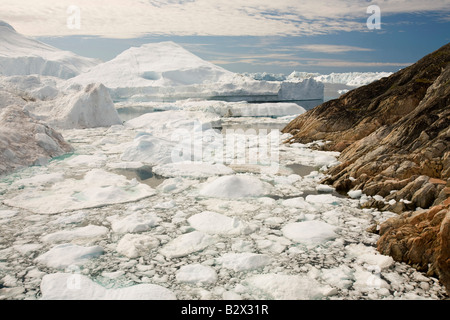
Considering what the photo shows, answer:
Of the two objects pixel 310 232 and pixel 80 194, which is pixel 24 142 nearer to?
pixel 80 194

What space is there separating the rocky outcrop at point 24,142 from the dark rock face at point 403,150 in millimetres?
7333

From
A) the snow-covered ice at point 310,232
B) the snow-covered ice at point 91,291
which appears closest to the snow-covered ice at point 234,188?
the snow-covered ice at point 310,232

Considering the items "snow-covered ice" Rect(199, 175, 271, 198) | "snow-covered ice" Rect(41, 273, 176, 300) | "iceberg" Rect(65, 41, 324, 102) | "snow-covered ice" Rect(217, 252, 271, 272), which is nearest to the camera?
"snow-covered ice" Rect(41, 273, 176, 300)

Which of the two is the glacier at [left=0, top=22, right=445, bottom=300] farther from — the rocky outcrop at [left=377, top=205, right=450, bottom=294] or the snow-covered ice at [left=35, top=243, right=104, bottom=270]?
the rocky outcrop at [left=377, top=205, right=450, bottom=294]

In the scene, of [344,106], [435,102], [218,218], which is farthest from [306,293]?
[344,106]

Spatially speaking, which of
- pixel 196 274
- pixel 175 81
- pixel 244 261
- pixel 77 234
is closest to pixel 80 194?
pixel 77 234

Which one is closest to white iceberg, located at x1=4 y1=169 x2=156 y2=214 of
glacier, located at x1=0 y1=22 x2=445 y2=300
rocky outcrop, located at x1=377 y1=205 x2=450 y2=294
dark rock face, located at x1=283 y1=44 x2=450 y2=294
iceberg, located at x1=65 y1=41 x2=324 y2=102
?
glacier, located at x1=0 y1=22 x2=445 y2=300

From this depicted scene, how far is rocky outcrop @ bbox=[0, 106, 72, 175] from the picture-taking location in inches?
336

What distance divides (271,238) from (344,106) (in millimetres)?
9311

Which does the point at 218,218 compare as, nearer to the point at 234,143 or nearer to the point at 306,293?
the point at 306,293

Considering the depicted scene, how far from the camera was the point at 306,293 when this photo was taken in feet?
11.4

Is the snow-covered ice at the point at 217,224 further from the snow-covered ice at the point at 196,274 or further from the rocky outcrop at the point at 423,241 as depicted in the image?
the rocky outcrop at the point at 423,241

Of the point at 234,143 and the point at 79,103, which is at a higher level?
the point at 79,103

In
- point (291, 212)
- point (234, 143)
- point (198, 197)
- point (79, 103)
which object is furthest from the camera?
point (79, 103)
